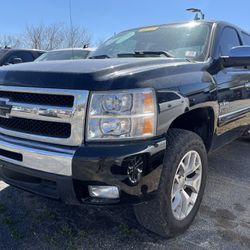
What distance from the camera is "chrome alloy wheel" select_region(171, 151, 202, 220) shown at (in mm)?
2629

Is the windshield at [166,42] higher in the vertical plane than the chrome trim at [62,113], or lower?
higher

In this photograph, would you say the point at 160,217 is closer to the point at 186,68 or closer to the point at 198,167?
the point at 198,167

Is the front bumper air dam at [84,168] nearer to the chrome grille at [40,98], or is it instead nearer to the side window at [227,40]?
the chrome grille at [40,98]

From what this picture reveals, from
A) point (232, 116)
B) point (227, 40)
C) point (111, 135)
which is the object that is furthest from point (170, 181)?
point (227, 40)

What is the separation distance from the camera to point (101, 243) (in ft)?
8.45

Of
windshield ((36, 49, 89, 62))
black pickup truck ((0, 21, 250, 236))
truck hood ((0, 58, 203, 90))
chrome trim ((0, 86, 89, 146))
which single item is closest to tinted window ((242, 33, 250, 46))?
black pickup truck ((0, 21, 250, 236))

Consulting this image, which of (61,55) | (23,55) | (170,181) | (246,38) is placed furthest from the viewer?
(23,55)

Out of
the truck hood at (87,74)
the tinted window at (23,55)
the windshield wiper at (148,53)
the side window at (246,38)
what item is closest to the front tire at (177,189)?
the truck hood at (87,74)

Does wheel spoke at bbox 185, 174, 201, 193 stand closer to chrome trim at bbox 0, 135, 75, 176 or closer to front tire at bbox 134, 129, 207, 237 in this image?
front tire at bbox 134, 129, 207, 237

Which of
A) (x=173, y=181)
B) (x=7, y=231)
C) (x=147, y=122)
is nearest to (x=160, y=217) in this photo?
(x=173, y=181)

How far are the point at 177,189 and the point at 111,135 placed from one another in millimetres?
806

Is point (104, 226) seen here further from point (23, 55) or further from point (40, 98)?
point (23, 55)

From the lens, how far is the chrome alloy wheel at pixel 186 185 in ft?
8.63

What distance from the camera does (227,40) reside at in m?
3.79
